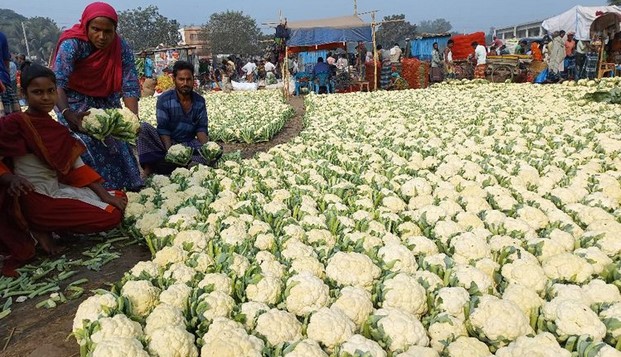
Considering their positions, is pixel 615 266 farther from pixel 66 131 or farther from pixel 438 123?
pixel 438 123

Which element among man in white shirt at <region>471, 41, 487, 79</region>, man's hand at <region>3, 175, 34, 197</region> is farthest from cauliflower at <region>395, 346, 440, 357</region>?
man in white shirt at <region>471, 41, 487, 79</region>

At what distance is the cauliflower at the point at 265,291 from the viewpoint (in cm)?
254

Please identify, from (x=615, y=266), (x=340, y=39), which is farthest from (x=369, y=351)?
(x=340, y=39)

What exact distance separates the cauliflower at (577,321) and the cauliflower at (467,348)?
0.38 metres

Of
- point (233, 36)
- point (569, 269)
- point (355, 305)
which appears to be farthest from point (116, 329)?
point (233, 36)

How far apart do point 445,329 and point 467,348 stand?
0.18 meters

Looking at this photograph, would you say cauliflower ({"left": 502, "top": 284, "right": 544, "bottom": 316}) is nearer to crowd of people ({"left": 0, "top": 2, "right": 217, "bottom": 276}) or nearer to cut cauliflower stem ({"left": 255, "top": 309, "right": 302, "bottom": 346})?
cut cauliflower stem ({"left": 255, "top": 309, "right": 302, "bottom": 346})

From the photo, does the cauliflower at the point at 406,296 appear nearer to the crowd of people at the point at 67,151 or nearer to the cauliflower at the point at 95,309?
the cauliflower at the point at 95,309

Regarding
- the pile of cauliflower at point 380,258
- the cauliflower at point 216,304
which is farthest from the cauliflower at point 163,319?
the cauliflower at point 216,304

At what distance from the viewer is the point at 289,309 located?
8.11 ft

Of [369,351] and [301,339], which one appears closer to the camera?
[369,351]

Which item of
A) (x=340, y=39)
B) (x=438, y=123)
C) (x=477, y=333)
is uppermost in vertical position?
(x=340, y=39)

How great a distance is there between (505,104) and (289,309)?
779 centimetres

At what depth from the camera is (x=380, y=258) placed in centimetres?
288
